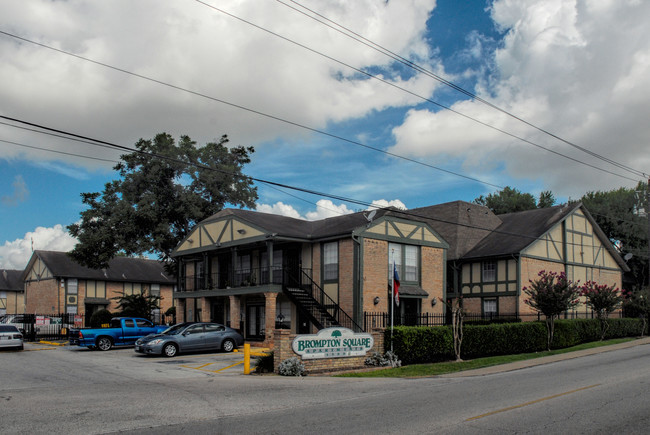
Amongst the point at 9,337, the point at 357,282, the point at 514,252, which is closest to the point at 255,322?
the point at 357,282

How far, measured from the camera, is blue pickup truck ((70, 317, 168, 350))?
26891 mm

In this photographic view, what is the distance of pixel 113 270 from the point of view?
57.6 metres

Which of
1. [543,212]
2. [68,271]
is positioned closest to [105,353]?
[543,212]

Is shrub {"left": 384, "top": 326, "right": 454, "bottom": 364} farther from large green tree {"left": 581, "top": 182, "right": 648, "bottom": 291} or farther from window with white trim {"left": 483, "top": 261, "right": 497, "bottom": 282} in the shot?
large green tree {"left": 581, "top": 182, "right": 648, "bottom": 291}

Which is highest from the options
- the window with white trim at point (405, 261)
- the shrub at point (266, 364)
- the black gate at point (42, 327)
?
the window with white trim at point (405, 261)

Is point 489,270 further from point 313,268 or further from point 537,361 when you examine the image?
point 537,361

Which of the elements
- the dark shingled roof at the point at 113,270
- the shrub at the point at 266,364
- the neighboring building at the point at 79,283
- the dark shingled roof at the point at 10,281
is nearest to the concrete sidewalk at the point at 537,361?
the shrub at the point at 266,364

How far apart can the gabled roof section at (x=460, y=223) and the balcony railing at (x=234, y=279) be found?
10.5 metres

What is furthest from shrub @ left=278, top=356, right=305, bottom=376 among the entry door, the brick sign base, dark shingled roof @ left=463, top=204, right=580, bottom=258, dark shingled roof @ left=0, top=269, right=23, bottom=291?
dark shingled roof @ left=0, top=269, right=23, bottom=291

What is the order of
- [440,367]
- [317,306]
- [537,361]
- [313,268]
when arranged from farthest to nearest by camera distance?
[313,268]
[317,306]
[537,361]
[440,367]

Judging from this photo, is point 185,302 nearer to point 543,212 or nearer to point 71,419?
point 543,212

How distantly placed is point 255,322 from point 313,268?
561 centimetres

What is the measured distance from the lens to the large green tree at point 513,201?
56.6 m

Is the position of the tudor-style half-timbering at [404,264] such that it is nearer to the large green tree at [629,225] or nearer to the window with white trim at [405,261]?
the window with white trim at [405,261]
